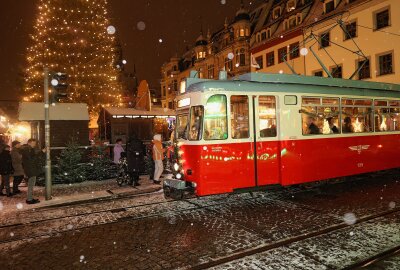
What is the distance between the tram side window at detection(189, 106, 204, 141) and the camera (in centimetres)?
788

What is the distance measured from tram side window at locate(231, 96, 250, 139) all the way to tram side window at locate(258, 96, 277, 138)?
444mm

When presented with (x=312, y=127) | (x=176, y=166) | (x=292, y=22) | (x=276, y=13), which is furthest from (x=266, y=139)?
(x=276, y=13)

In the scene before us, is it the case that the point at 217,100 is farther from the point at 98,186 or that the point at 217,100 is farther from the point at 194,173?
the point at 98,186

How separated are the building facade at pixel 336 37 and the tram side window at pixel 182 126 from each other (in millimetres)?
11256

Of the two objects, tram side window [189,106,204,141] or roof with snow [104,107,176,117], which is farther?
roof with snow [104,107,176,117]

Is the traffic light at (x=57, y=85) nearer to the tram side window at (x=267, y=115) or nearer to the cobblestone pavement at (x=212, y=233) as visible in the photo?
the cobblestone pavement at (x=212, y=233)

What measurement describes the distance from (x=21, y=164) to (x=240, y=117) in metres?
8.29

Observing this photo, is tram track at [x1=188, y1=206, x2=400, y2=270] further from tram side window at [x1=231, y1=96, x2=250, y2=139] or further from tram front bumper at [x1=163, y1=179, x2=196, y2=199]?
tram side window at [x1=231, y1=96, x2=250, y2=139]

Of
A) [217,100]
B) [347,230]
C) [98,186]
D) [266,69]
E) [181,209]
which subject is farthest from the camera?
[266,69]

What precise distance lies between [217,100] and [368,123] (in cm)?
597

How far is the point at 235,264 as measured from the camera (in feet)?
16.4

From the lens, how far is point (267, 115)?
28.5ft

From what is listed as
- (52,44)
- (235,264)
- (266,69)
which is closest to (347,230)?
(235,264)

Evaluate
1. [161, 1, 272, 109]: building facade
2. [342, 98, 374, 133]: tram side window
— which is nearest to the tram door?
[342, 98, 374, 133]: tram side window
